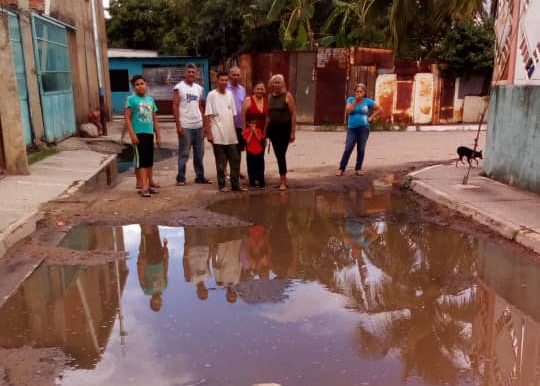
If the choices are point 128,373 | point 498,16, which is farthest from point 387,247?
point 498,16

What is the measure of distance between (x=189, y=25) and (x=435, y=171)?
2441cm

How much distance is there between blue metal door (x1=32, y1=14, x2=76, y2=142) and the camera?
11.6 m

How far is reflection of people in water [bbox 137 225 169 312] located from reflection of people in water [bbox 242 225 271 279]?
748 millimetres

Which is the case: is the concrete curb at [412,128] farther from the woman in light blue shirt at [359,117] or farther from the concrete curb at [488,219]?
the concrete curb at [488,219]

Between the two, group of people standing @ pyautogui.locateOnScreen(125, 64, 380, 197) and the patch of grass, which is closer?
group of people standing @ pyautogui.locateOnScreen(125, 64, 380, 197)

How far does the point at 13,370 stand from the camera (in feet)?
10.4

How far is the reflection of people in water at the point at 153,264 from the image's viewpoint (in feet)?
14.3

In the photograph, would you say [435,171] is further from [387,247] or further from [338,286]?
[338,286]

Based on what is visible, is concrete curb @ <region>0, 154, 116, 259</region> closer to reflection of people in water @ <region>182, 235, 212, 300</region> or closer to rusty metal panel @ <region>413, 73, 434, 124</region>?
reflection of people in water @ <region>182, 235, 212, 300</region>

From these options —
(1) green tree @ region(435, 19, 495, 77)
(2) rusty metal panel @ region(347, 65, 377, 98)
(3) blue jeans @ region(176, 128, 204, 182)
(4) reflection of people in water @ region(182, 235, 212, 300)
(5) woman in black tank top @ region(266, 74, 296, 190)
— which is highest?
(1) green tree @ region(435, 19, 495, 77)

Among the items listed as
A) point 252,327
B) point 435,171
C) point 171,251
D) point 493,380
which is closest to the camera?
point 493,380

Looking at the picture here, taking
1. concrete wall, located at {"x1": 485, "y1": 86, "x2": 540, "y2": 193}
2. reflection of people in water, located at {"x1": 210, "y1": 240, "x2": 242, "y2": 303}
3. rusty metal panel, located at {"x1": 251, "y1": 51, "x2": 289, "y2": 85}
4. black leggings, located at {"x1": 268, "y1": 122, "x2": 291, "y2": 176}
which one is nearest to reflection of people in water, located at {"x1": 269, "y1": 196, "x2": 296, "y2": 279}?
reflection of people in water, located at {"x1": 210, "y1": 240, "x2": 242, "y2": 303}

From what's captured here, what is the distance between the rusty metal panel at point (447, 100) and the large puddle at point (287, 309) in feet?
42.0

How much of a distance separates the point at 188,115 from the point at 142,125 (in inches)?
34.0
